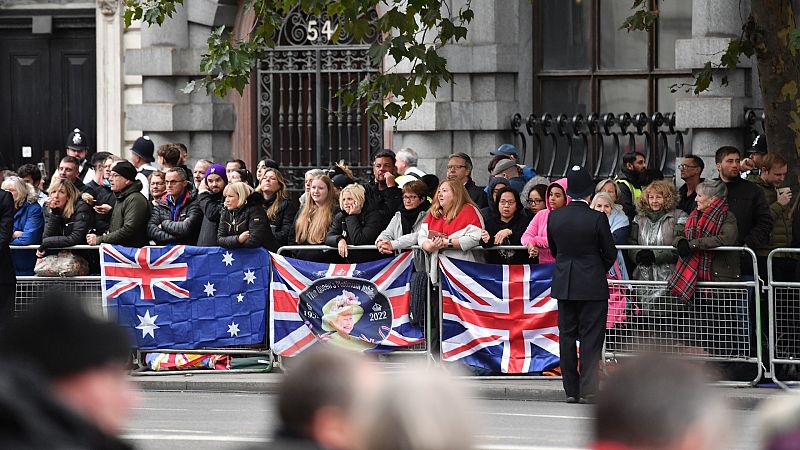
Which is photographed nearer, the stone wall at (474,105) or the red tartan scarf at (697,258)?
the red tartan scarf at (697,258)

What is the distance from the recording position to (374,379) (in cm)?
355

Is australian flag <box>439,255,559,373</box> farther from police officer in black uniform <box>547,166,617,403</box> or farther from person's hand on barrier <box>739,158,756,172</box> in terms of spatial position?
person's hand on barrier <box>739,158,756,172</box>

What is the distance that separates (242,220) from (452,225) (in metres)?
1.87

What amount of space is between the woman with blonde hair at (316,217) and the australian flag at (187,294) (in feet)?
1.37

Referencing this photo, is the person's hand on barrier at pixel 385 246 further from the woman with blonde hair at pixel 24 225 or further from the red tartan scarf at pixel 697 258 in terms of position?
the woman with blonde hair at pixel 24 225

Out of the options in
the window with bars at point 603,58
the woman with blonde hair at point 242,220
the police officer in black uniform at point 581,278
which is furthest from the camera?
the window with bars at point 603,58

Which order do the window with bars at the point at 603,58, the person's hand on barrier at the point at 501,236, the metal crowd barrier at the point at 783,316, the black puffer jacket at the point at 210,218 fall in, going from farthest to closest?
1. the window with bars at the point at 603,58
2. the black puffer jacket at the point at 210,218
3. the person's hand on barrier at the point at 501,236
4. the metal crowd barrier at the point at 783,316

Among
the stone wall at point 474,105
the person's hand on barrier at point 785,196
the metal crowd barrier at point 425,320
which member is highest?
the stone wall at point 474,105

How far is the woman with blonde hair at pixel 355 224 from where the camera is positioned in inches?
551

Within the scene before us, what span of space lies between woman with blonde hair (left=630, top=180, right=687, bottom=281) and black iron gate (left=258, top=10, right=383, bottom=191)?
654 centimetres

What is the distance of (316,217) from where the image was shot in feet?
46.9

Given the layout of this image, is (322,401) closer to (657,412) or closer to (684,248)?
(657,412)

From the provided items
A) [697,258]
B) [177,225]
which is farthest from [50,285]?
[697,258]

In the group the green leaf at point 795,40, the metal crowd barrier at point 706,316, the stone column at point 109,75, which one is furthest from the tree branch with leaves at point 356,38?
the stone column at point 109,75
